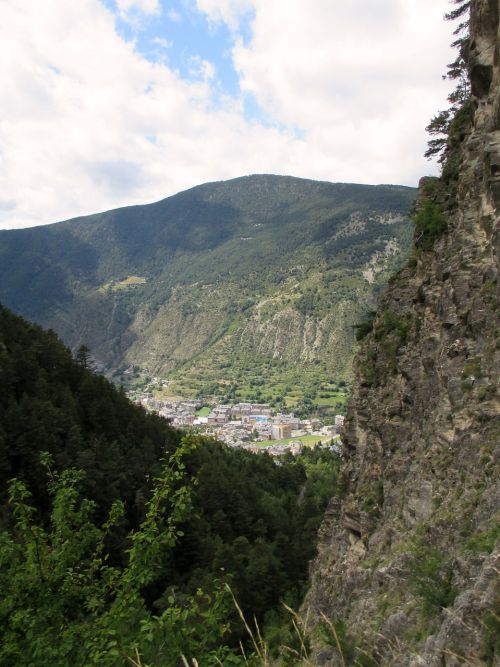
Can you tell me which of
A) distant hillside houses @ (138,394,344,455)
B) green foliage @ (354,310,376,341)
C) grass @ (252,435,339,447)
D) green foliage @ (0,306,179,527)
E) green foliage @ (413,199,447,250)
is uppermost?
green foliage @ (413,199,447,250)

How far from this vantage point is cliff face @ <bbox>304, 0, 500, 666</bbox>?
27.6 feet

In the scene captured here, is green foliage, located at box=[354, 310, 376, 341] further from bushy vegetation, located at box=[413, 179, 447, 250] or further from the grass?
the grass

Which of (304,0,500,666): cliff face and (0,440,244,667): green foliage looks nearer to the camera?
(0,440,244,667): green foliage

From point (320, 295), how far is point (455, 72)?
156 m

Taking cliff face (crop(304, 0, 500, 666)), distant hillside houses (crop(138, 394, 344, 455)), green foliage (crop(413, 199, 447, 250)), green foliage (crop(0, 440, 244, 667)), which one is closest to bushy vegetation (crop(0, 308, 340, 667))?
green foliage (crop(0, 440, 244, 667))

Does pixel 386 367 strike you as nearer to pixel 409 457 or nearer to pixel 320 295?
pixel 409 457

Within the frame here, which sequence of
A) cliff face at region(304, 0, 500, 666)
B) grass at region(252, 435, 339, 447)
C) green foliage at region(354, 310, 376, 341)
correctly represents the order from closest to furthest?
cliff face at region(304, 0, 500, 666)
green foliage at region(354, 310, 376, 341)
grass at region(252, 435, 339, 447)

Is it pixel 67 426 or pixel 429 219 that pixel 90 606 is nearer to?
pixel 429 219

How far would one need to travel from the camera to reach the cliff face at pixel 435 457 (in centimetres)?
841

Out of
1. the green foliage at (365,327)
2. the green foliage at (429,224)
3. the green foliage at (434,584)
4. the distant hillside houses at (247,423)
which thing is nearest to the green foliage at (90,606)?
the green foliage at (434,584)

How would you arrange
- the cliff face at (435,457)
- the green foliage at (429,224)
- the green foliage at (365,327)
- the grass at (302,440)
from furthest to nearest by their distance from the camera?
the grass at (302,440) → the green foliage at (365,327) → the green foliage at (429,224) → the cliff face at (435,457)

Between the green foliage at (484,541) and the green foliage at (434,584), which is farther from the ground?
the green foliage at (484,541)

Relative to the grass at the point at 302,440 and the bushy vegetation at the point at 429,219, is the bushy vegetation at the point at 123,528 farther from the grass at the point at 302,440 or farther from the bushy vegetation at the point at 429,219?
the grass at the point at 302,440

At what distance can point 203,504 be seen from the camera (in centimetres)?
3744
